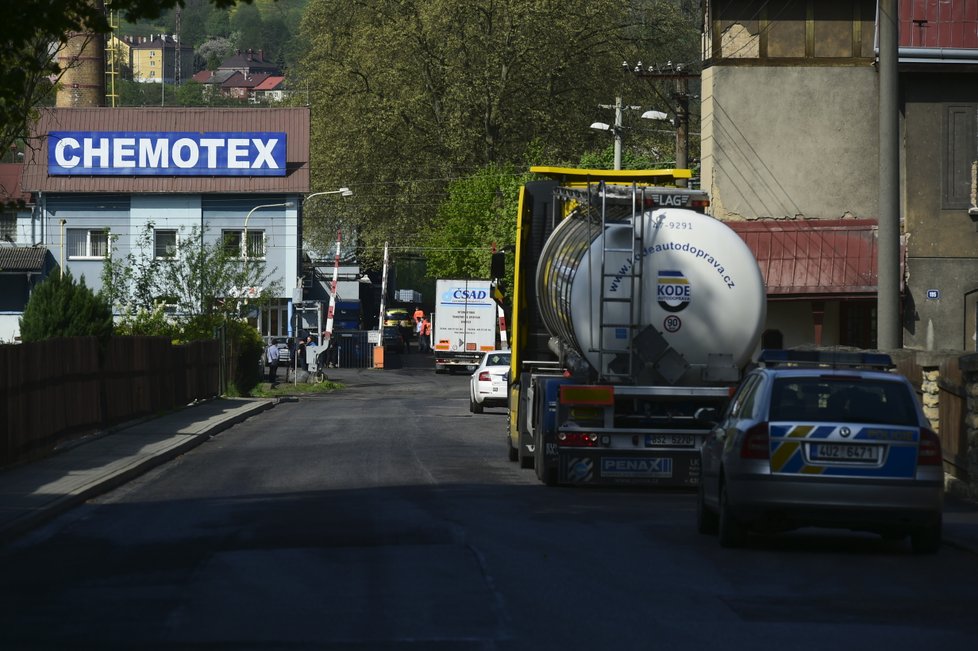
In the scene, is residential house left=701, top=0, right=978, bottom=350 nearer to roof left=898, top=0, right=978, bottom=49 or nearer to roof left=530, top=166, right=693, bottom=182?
roof left=898, top=0, right=978, bottom=49

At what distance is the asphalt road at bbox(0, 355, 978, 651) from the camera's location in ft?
29.0

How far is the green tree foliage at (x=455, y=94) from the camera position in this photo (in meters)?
66.5

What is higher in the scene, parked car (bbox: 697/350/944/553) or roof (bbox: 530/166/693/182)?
roof (bbox: 530/166/693/182)

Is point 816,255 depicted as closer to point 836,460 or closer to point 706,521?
point 706,521

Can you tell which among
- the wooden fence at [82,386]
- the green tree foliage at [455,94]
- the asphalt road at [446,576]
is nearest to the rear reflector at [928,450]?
the asphalt road at [446,576]

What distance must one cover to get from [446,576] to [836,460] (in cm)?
339

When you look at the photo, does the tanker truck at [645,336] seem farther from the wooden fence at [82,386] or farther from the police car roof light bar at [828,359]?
the wooden fence at [82,386]

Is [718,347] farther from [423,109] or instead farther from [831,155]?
[423,109]

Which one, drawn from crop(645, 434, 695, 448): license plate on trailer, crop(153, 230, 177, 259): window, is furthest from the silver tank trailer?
crop(153, 230, 177, 259): window

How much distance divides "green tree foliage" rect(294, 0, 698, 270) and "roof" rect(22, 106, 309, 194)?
214cm

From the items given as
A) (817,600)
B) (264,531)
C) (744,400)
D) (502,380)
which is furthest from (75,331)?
(817,600)

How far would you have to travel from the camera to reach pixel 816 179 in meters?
36.8

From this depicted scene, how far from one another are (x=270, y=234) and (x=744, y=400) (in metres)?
57.0

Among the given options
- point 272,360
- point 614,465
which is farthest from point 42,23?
point 272,360
